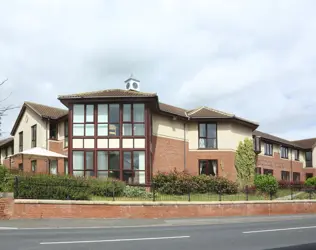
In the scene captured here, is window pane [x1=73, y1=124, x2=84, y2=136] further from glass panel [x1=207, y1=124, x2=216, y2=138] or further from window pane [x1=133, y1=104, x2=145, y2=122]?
glass panel [x1=207, y1=124, x2=216, y2=138]

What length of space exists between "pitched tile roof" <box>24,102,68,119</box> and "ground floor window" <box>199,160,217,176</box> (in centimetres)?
1107

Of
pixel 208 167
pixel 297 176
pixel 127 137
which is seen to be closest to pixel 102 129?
pixel 127 137

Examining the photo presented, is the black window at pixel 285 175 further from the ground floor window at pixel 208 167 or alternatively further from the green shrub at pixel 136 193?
the green shrub at pixel 136 193

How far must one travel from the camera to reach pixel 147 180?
2584 centimetres

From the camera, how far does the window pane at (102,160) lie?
85.3 feet

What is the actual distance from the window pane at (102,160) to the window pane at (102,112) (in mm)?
2078

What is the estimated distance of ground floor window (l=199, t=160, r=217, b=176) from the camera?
31672mm

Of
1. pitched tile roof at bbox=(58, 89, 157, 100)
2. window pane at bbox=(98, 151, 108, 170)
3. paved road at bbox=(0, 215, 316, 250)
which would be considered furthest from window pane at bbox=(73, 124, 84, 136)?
paved road at bbox=(0, 215, 316, 250)

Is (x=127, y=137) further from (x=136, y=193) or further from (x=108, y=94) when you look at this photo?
(x=136, y=193)

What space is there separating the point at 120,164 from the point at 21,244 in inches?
615

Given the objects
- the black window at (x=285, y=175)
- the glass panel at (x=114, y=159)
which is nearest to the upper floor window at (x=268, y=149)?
the black window at (x=285, y=175)

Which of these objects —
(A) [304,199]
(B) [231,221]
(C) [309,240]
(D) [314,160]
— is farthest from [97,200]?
(D) [314,160]

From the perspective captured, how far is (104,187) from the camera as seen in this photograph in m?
20.5

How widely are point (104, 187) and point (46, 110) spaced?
46.1 ft
